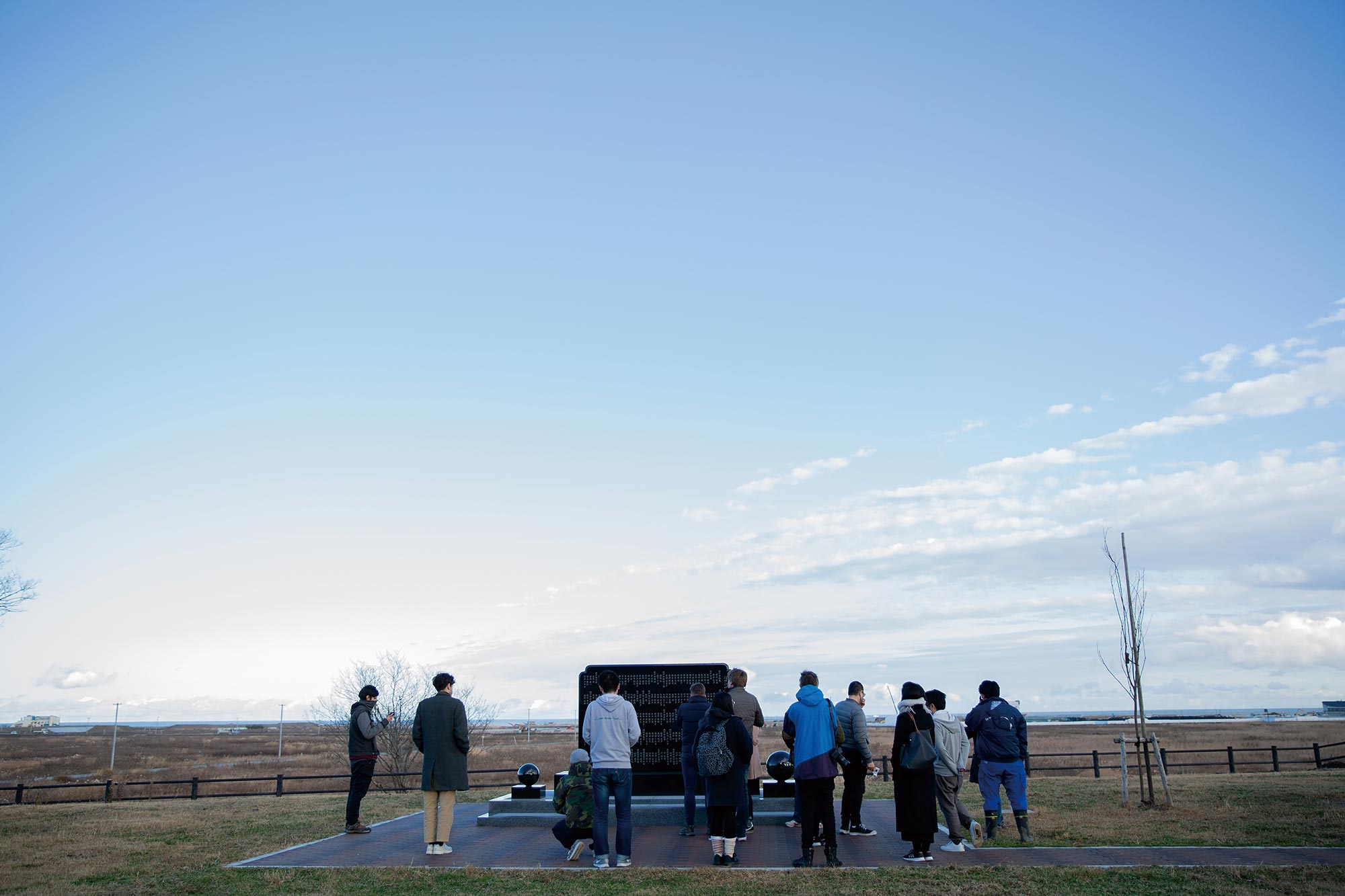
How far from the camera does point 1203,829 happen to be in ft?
35.6

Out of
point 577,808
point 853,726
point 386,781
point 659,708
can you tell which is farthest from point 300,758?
point 853,726

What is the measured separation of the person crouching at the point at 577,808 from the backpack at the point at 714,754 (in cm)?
137

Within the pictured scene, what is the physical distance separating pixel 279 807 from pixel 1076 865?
46.1 ft

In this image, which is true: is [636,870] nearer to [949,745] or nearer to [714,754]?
[714,754]

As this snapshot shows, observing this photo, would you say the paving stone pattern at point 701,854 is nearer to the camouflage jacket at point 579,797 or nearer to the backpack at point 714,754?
the camouflage jacket at point 579,797

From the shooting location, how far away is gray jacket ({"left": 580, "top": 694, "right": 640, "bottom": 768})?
9320 millimetres

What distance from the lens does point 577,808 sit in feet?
32.9

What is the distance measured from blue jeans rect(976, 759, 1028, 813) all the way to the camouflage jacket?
439cm

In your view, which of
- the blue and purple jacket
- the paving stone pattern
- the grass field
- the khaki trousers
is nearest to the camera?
the grass field

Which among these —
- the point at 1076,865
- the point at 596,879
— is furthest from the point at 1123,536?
the point at 596,879

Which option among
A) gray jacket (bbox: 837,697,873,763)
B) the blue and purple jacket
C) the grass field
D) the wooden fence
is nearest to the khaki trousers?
the grass field

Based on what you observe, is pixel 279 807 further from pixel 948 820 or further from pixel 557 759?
pixel 557 759

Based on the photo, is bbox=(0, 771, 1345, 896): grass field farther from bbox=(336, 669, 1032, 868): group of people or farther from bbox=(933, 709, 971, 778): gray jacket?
bbox=(933, 709, 971, 778): gray jacket

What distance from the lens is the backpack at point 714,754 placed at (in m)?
A: 9.17
